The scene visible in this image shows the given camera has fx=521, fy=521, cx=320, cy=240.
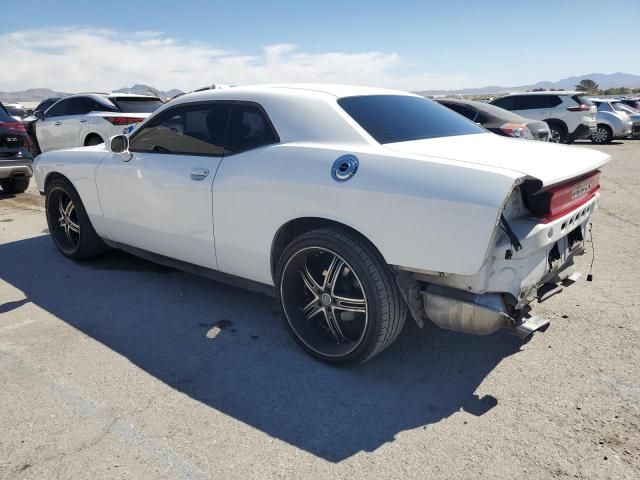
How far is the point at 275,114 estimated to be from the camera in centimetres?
331

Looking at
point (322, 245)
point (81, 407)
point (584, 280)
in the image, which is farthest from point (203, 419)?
point (584, 280)

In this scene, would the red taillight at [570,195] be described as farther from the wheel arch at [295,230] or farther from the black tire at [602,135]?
the black tire at [602,135]

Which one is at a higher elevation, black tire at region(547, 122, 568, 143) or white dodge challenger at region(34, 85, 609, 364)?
white dodge challenger at region(34, 85, 609, 364)

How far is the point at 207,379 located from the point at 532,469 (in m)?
1.76

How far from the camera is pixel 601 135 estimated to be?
17.8 meters

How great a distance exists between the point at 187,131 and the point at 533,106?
579 inches

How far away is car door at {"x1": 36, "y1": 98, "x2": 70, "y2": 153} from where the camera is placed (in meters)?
10.7

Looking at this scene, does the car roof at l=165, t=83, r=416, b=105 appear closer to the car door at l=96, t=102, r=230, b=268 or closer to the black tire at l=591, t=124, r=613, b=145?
the car door at l=96, t=102, r=230, b=268

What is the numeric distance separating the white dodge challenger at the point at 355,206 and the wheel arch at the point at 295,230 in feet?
0.04

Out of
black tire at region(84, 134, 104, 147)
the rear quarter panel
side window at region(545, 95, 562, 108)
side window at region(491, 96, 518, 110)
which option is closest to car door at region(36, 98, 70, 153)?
→ black tire at region(84, 134, 104, 147)

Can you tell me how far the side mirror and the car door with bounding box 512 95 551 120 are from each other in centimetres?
1423

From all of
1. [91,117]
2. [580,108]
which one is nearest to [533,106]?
[580,108]

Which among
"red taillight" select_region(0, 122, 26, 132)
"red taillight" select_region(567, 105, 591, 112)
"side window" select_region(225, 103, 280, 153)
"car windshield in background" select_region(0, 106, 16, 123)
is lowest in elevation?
"red taillight" select_region(567, 105, 591, 112)

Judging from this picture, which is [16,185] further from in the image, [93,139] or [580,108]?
[580,108]
